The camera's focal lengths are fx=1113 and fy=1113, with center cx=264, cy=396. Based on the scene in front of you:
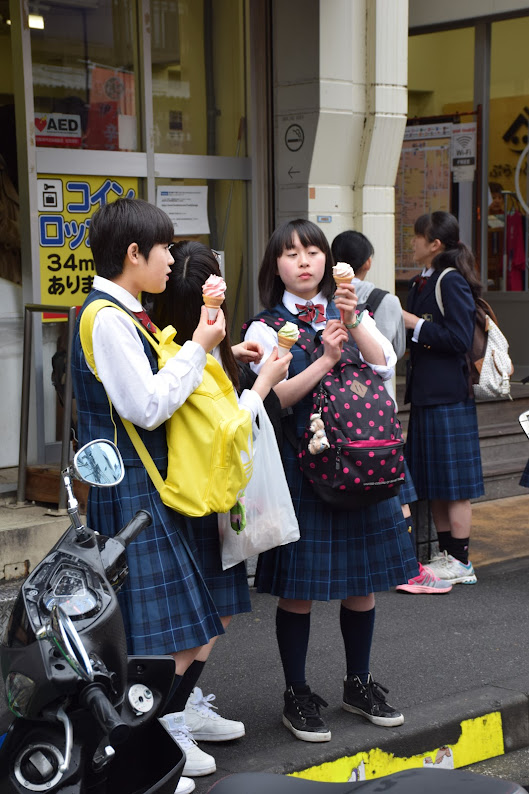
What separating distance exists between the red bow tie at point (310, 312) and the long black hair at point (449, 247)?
216 centimetres

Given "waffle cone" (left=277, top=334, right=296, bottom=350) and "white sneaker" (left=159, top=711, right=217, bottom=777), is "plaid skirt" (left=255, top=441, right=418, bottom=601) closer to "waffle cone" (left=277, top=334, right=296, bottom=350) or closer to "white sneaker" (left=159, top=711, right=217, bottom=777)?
"waffle cone" (left=277, top=334, right=296, bottom=350)

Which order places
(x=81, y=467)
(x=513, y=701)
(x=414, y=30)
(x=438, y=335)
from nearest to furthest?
(x=81, y=467) → (x=513, y=701) → (x=438, y=335) → (x=414, y=30)

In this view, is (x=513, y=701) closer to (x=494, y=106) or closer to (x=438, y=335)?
(x=438, y=335)

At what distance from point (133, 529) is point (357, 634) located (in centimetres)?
167

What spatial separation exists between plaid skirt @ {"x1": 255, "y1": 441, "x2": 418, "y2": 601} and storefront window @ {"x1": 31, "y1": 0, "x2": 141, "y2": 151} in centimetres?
345

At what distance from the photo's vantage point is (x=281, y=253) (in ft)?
13.8

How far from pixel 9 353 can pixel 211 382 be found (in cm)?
344

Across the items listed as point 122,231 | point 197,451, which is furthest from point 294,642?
point 122,231

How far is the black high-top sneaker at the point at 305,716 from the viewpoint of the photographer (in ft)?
13.6

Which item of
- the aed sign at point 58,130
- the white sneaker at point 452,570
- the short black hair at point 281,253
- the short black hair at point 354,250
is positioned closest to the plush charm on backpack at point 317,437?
the short black hair at point 281,253

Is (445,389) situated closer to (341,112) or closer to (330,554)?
(341,112)

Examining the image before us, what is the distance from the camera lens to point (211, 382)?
3553 mm

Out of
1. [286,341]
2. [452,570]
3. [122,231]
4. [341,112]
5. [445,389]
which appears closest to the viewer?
[122,231]

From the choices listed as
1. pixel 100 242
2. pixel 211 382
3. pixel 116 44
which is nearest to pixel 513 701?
pixel 211 382
